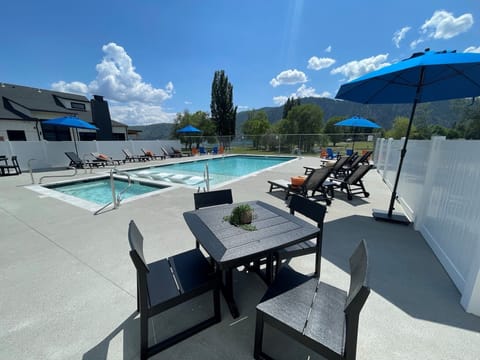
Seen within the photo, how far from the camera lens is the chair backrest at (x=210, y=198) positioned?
2.42m

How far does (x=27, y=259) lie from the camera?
8.07 ft

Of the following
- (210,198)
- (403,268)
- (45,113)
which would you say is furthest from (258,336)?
(45,113)

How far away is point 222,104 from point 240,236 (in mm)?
28458

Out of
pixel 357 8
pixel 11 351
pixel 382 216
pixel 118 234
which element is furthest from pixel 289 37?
pixel 11 351

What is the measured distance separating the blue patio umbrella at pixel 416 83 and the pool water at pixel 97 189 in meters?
5.63

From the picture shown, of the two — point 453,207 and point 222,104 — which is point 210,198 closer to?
point 453,207

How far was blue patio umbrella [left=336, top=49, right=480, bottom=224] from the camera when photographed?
2.33m

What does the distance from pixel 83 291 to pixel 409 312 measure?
299cm

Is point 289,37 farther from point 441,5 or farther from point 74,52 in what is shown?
point 74,52

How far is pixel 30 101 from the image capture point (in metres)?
16.5

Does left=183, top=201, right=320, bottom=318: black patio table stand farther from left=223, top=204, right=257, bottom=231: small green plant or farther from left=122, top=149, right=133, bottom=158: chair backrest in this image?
left=122, top=149, right=133, bottom=158: chair backrest

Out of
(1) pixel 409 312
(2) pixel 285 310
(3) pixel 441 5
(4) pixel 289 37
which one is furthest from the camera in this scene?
(4) pixel 289 37

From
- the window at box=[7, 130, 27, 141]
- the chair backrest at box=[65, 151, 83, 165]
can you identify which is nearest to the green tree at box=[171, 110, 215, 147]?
the window at box=[7, 130, 27, 141]

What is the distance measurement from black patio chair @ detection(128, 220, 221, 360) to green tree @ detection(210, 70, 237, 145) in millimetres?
26271
